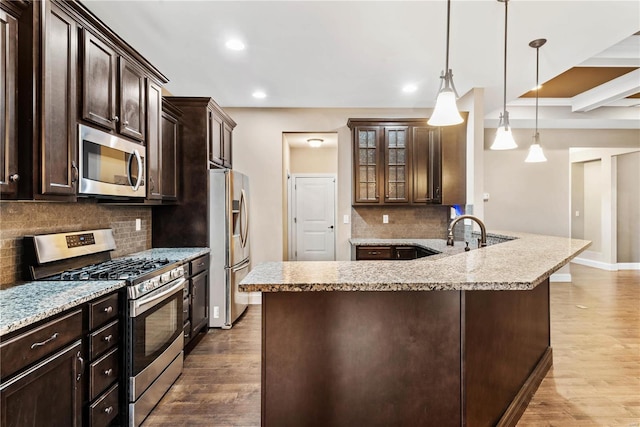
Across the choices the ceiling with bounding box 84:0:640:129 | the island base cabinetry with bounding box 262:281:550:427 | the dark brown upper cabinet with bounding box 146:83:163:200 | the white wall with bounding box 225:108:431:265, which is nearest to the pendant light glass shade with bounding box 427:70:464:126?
the ceiling with bounding box 84:0:640:129

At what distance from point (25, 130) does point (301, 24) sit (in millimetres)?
1884

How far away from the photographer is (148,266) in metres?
2.32

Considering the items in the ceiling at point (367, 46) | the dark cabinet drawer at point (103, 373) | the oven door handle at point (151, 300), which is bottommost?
the dark cabinet drawer at point (103, 373)

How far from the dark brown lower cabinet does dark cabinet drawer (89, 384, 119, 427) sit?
96mm

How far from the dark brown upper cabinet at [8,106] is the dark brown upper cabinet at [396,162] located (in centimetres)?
340

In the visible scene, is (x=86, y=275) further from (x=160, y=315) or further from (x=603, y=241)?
(x=603, y=241)

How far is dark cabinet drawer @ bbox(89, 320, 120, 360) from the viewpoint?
1.70 meters

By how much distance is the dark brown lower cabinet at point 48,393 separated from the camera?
1255mm

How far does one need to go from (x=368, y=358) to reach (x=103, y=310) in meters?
1.41

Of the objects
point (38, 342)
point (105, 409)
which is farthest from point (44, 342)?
point (105, 409)

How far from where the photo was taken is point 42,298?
1.58 metres

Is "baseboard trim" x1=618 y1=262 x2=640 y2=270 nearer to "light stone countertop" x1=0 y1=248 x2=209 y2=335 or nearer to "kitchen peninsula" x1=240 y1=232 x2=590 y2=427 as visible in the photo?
"kitchen peninsula" x1=240 y1=232 x2=590 y2=427

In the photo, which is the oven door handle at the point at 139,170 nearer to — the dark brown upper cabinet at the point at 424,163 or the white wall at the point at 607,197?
the dark brown upper cabinet at the point at 424,163

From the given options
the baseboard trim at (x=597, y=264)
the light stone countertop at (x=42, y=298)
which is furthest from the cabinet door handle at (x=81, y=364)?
the baseboard trim at (x=597, y=264)
